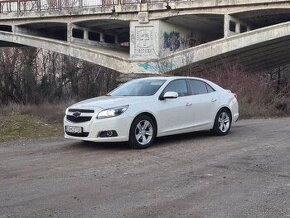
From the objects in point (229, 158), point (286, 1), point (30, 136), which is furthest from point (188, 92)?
point (286, 1)

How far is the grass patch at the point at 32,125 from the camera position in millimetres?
12424

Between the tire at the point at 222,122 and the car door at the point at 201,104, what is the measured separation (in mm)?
215

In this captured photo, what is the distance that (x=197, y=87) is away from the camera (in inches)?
436

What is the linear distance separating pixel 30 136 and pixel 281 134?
5.87 metres

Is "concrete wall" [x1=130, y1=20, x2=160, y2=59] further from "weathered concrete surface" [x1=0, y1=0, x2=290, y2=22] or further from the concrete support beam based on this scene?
the concrete support beam

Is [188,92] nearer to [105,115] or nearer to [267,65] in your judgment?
[105,115]

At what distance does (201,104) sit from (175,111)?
2.90 feet

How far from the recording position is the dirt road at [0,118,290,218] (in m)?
5.52

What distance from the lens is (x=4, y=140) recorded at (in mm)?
11438

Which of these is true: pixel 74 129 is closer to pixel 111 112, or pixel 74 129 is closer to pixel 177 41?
pixel 111 112

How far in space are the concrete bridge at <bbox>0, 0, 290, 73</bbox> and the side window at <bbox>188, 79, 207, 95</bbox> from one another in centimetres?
1381

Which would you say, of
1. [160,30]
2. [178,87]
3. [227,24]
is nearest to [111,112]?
[178,87]

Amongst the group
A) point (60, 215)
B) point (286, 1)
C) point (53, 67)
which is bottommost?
point (53, 67)

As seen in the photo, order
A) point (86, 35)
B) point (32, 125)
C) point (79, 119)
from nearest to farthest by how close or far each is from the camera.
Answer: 1. point (79, 119)
2. point (32, 125)
3. point (86, 35)
